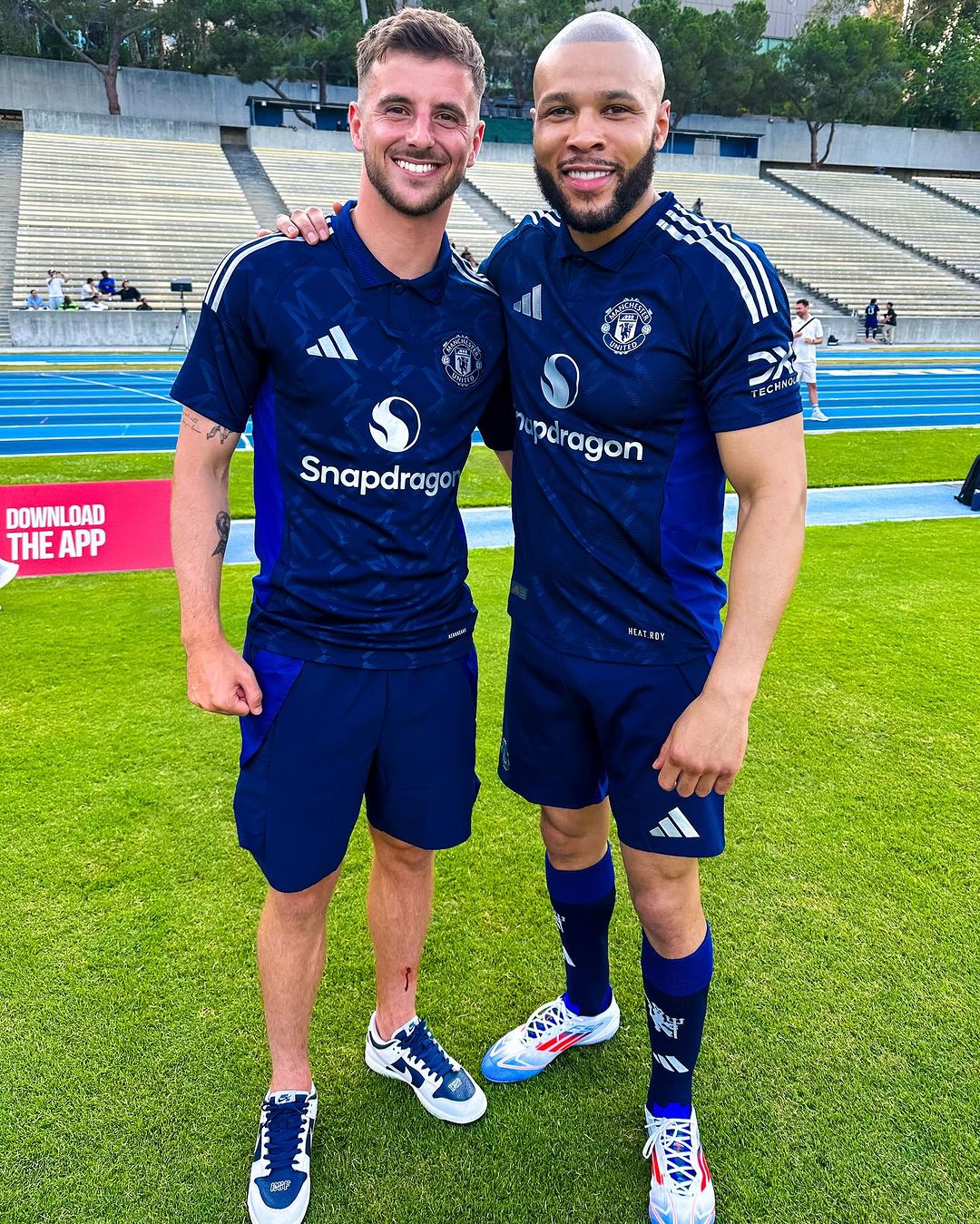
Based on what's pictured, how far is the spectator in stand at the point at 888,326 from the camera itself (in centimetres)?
2508

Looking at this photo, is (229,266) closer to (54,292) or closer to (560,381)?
(560,381)

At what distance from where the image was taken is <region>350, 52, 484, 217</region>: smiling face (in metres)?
1.85

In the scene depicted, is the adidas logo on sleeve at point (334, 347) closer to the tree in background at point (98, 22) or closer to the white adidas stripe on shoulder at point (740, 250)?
the white adidas stripe on shoulder at point (740, 250)

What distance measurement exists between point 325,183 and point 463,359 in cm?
3100

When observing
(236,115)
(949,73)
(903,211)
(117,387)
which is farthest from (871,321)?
(949,73)

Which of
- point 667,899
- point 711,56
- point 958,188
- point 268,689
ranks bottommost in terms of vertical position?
point 667,899

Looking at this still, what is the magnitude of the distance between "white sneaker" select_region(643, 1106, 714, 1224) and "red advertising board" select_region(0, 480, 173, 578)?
14.1 feet

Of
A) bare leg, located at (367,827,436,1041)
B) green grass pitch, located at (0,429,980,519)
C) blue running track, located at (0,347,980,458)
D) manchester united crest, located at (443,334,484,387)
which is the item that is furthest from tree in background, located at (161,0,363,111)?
bare leg, located at (367,827,436,1041)

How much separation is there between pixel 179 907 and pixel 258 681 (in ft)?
4.13

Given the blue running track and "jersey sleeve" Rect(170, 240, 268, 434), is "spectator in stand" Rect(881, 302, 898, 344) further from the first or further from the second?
"jersey sleeve" Rect(170, 240, 268, 434)

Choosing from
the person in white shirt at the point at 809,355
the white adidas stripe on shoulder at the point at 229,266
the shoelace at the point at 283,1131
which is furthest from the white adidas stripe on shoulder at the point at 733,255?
the person in white shirt at the point at 809,355

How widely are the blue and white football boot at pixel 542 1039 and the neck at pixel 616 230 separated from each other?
1.88 metres

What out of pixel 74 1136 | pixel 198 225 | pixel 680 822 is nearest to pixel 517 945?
pixel 680 822

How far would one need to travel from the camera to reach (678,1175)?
200cm
